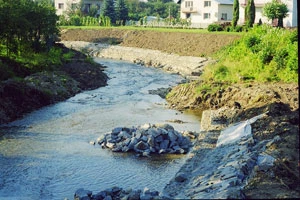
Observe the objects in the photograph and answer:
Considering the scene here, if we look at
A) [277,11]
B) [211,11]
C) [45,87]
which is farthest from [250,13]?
[45,87]

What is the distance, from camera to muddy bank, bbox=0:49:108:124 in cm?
2691

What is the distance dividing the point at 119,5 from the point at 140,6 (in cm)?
3130

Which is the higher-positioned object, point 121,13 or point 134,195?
point 121,13

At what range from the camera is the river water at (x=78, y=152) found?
1656 cm

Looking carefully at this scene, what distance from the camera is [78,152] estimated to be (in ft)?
66.4

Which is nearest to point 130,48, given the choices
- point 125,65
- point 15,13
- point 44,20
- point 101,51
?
point 101,51

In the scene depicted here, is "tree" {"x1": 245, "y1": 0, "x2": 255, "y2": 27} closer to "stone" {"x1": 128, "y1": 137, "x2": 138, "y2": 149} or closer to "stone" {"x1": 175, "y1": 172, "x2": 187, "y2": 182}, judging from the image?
"stone" {"x1": 128, "y1": 137, "x2": 138, "y2": 149}

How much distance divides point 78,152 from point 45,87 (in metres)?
12.2

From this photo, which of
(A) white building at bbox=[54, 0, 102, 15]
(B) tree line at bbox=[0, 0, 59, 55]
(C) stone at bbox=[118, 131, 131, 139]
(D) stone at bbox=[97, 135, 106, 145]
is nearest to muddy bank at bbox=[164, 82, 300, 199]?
(C) stone at bbox=[118, 131, 131, 139]

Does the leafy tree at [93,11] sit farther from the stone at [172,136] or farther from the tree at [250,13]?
the stone at [172,136]

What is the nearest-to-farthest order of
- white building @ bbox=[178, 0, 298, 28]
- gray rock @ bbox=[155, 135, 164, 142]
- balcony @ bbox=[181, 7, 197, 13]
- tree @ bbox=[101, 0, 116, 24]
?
gray rock @ bbox=[155, 135, 164, 142]
white building @ bbox=[178, 0, 298, 28]
balcony @ bbox=[181, 7, 197, 13]
tree @ bbox=[101, 0, 116, 24]

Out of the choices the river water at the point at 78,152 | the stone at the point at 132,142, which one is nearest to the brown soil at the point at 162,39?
the river water at the point at 78,152

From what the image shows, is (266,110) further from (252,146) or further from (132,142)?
(132,142)

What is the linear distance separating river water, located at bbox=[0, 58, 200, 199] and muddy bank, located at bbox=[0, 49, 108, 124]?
2.47 ft
